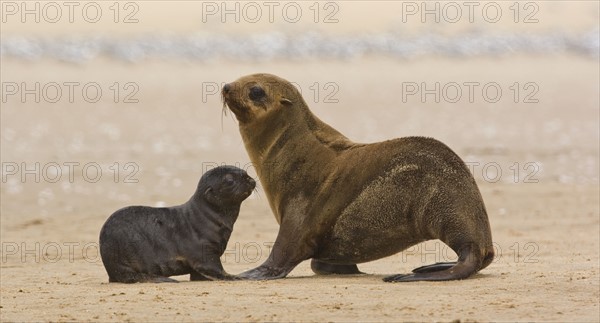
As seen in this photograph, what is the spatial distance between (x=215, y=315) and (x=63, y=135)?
57.7ft

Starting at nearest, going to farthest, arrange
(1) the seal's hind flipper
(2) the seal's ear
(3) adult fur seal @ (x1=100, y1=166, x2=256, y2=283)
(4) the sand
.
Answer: (4) the sand < (1) the seal's hind flipper < (3) adult fur seal @ (x1=100, y1=166, x2=256, y2=283) < (2) the seal's ear

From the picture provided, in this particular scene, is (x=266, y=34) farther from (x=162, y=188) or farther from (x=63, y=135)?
(x=162, y=188)

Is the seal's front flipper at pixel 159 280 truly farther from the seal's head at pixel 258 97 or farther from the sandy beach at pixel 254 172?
the seal's head at pixel 258 97

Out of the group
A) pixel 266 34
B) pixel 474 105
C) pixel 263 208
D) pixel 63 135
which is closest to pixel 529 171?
pixel 263 208

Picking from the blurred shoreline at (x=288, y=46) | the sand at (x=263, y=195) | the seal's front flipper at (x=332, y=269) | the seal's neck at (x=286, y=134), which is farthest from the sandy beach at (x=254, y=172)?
the seal's neck at (x=286, y=134)

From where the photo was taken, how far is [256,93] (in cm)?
977

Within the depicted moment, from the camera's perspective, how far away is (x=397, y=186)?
9.28 m

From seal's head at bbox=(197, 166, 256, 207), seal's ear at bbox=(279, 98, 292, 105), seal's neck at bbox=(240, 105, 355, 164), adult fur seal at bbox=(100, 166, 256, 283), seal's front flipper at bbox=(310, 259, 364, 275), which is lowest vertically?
seal's front flipper at bbox=(310, 259, 364, 275)

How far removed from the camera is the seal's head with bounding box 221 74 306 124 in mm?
9727

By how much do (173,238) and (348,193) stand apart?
1288 millimetres

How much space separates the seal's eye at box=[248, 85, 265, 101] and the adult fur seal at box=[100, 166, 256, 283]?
0.74m

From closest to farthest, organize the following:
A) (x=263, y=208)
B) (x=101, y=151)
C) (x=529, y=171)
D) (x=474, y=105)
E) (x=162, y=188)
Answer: (x=263, y=208), (x=162, y=188), (x=529, y=171), (x=101, y=151), (x=474, y=105)

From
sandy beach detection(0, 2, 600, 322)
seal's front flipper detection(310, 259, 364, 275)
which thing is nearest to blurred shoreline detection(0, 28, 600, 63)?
sandy beach detection(0, 2, 600, 322)

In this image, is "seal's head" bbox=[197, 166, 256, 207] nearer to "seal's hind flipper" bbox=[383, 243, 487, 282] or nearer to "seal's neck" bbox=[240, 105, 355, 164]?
"seal's neck" bbox=[240, 105, 355, 164]
